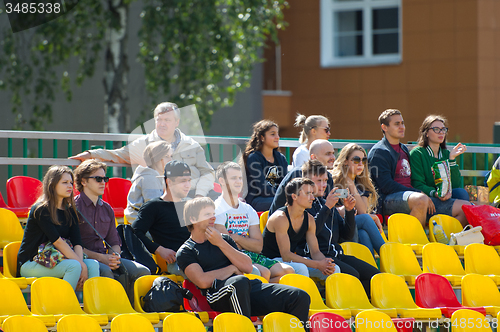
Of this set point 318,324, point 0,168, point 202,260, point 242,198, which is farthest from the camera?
point 0,168

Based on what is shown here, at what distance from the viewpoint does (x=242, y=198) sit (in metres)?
6.61

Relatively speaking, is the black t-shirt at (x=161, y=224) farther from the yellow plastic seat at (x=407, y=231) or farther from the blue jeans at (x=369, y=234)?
the yellow plastic seat at (x=407, y=231)

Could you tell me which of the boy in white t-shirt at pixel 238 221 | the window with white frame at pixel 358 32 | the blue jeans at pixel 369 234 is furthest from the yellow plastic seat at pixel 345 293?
the window with white frame at pixel 358 32

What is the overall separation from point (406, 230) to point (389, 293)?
1.43 meters

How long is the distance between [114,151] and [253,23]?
20.9 feet

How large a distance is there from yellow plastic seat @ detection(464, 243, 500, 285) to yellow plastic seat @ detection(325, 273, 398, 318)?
1432 millimetres

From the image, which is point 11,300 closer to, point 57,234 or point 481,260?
point 57,234

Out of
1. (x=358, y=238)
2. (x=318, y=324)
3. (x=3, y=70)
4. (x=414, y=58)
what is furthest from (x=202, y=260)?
(x=414, y=58)

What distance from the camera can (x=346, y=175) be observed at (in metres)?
6.30

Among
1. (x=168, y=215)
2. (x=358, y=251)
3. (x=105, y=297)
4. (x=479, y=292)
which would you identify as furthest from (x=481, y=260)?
(x=105, y=297)

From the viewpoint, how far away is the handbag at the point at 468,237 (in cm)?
657

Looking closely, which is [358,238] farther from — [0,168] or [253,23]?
[253,23]

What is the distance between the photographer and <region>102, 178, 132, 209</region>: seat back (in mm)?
6840

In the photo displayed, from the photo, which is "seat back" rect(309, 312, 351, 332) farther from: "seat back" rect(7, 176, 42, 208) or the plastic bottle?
"seat back" rect(7, 176, 42, 208)
